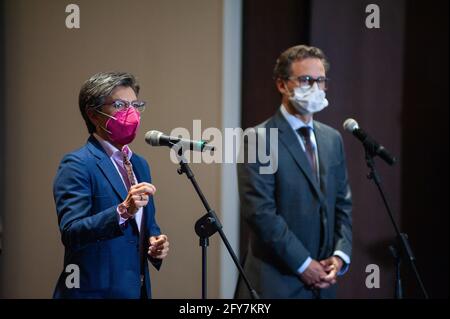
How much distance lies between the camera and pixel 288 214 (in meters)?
2.80

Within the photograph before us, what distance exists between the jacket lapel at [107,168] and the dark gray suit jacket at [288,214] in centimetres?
62

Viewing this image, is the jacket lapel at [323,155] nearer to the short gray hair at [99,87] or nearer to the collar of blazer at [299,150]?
the collar of blazer at [299,150]

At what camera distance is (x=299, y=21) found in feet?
10.9

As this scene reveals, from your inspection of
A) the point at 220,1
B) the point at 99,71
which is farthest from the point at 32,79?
the point at 220,1

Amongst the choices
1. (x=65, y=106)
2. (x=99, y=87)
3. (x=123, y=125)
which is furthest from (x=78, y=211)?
(x=65, y=106)

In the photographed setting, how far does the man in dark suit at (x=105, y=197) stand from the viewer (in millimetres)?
2297

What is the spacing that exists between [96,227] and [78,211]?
11 cm

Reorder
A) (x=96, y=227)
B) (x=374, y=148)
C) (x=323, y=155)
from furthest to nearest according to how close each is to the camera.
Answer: (x=323, y=155) < (x=374, y=148) < (x=96, y=227)

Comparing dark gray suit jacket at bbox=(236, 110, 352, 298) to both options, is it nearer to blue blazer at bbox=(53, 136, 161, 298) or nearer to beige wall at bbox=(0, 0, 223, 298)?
beige wall at bbox=(0, 0, 223, 298)

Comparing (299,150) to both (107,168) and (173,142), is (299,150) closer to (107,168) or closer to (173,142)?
(173,142)

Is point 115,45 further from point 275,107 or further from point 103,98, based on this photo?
point 275,107

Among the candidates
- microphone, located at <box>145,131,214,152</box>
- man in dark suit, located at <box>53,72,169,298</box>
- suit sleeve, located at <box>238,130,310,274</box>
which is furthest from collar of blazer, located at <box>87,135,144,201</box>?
suit sleeve, located at <box>238,130,310,274</box>

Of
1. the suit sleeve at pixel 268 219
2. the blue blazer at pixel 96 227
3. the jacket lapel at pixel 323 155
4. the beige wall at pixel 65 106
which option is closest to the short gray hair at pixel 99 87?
the blue blazer at pixel 96 227
